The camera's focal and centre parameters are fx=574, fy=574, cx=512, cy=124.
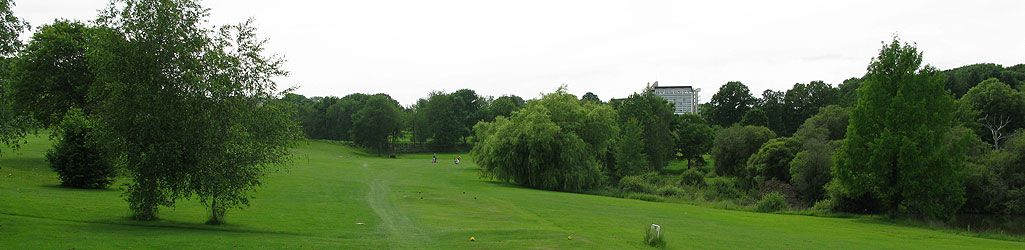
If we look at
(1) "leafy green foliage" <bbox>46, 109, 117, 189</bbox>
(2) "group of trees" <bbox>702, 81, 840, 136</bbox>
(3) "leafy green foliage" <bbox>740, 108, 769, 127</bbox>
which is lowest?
(1) "leafy green foliage" <bbox>46, 109, 117, 189</bbox>

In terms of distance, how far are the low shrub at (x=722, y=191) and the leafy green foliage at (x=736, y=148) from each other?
25.3ft

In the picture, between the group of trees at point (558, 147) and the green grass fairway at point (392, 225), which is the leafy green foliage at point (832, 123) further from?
the green grass fairway at point (392, 225)

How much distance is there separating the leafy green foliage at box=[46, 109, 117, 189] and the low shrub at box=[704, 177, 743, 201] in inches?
1699

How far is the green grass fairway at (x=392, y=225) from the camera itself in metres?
16.4

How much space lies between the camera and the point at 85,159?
90.7ft

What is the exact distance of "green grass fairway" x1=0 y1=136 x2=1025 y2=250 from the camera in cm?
1641

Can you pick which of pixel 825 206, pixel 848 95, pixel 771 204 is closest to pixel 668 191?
pixel 771 204

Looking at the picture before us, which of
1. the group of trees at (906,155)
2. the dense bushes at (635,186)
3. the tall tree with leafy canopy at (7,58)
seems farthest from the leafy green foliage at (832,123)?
the tall tree with leafy canopy at (7,58)

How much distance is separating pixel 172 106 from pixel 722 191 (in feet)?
159

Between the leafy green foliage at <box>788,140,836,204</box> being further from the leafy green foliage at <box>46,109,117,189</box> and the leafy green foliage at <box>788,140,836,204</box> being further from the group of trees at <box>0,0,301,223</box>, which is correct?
the leafy green foliage at <box>46,109,117,189</box>

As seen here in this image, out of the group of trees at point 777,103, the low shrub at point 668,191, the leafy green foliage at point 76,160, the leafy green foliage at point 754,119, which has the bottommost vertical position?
the low shrub at point 668,191

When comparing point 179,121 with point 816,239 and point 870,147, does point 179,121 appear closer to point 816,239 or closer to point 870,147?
point 816,239

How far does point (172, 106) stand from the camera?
59.2 feet

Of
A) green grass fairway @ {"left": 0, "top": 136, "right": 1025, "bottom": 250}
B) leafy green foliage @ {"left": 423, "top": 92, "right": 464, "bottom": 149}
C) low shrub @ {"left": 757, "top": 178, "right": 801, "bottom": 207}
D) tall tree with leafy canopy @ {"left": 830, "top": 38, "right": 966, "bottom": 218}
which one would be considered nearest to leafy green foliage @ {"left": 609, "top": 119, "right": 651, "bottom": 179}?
low shrub @ {"left": 757, "top": 178, "right": 801, "bottom": 207}
